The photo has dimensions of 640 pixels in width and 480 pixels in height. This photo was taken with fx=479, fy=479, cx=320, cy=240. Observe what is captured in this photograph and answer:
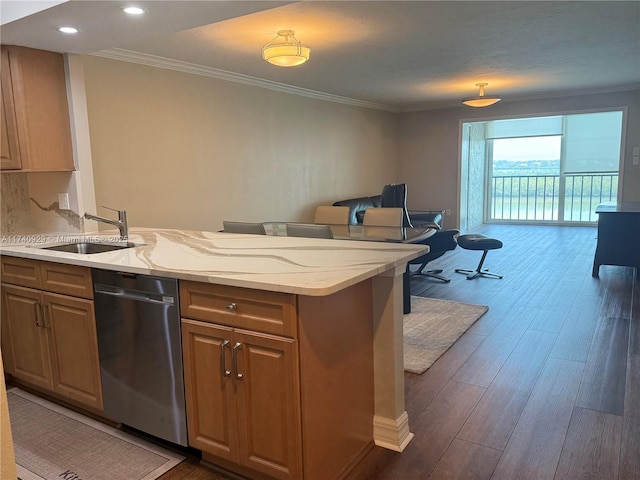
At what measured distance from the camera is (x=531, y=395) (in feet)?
8.75

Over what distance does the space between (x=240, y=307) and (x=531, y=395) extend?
1803mm

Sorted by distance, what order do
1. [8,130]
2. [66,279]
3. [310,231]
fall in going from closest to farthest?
[66,279], [8,130], [310,231]

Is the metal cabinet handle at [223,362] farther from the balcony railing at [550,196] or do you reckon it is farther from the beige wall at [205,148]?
the balcony railing at [550,196]

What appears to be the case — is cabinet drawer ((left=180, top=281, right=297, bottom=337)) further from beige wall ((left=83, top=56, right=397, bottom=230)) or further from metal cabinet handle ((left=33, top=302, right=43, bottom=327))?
beige wall ((left=83, top=56, right=397, bottom=230))

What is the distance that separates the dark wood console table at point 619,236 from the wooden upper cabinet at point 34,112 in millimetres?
4920

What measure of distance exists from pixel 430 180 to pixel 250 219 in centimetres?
432

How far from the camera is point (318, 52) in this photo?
13.8 ft

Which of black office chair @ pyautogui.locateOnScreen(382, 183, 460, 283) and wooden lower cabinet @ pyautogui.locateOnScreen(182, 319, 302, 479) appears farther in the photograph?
black office chair @ pyautogui.locateOnScreen(382, 183, 460, 283)

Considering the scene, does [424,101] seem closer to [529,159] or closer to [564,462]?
[529,159]

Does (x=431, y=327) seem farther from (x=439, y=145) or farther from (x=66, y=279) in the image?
(x=439, y=145)

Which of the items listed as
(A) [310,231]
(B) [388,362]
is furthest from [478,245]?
(B) [388,362]

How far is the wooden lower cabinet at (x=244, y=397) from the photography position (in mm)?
1779

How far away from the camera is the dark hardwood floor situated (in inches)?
81.7

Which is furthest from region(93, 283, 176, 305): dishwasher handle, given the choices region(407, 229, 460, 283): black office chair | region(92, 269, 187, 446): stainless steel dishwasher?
region(407, 229, 460, 283): black office chair
